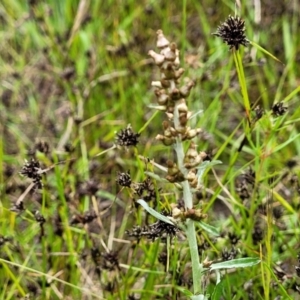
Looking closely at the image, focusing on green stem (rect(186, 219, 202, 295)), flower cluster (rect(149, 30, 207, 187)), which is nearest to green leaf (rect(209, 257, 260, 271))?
green stem (rect(186, 219, 202, 295))

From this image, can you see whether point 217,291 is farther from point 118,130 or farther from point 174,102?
point 118,130

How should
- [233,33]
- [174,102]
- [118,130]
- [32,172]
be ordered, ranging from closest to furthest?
[174,102]
[233,33]
[32,172]
[118,130]

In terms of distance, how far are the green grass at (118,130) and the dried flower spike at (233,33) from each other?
86 millimetres

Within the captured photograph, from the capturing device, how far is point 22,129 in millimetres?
2295

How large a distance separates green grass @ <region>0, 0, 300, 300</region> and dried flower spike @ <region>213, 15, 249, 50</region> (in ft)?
0.28

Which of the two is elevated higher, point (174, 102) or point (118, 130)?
point (118, 130)

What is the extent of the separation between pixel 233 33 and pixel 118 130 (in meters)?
0.99

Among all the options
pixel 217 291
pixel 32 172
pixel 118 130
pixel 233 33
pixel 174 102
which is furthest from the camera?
pixel 118 130

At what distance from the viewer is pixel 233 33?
114 centimetres

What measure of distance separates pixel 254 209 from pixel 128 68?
99 cm

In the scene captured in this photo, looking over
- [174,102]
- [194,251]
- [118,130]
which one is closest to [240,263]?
[194,251]

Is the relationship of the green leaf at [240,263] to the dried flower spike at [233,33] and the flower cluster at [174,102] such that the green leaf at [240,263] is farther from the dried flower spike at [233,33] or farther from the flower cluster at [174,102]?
the dried flower spike at [233,33]

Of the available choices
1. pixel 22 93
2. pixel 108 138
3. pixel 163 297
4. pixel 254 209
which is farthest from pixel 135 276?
pixel 22 93

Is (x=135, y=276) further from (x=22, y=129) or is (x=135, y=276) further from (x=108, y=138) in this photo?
(x=22, y=129)
